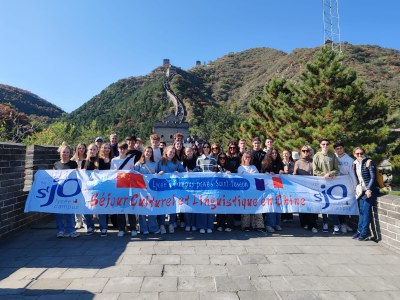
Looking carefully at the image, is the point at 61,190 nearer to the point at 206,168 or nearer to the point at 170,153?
the point at 170,153

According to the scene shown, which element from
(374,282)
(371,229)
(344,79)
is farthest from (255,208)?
(344,79)

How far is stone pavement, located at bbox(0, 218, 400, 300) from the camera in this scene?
3.30 meters

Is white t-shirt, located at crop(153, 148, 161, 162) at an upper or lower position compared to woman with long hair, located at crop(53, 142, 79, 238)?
upper

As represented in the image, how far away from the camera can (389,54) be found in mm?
78688

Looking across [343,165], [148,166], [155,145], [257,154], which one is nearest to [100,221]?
[148,166]

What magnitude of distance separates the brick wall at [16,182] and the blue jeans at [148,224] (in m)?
2.30

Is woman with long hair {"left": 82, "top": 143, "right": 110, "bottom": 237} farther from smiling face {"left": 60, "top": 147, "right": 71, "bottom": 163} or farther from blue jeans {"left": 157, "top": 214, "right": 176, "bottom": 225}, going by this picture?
blue jeans {"left": 157, "top": 214, "right": 176, "bottom": 225}

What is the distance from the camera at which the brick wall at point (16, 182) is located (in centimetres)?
530

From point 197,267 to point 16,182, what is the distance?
3933 millimetres

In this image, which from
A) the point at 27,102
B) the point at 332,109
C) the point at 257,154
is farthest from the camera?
the point at 27,102

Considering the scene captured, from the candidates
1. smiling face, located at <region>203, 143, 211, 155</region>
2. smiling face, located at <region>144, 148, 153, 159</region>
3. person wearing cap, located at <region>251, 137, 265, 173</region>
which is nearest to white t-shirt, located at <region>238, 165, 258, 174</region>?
person wearing cap, located at <region>251, 137, 265, 173</region>

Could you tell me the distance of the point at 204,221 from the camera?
6.00 meters

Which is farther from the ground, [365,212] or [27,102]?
[27,102]

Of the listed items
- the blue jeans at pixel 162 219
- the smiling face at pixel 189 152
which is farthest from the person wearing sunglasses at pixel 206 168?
the blue jeans at pixel 162 219
